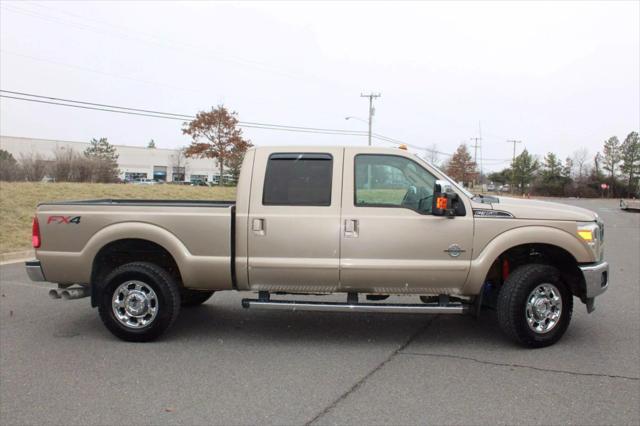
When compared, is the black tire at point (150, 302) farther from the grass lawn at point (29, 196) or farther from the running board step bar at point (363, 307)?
the grass lawn at point (29, 196)

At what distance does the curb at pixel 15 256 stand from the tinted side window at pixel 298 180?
8.06 meters

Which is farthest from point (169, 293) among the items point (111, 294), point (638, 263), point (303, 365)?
point (638, 263)

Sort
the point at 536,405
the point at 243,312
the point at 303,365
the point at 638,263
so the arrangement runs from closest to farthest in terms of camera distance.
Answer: the point at 536,405, the point at 303,365, the point at 243,312, the point at 638,263

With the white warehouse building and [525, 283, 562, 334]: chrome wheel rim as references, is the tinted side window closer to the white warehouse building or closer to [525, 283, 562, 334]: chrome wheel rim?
[525, 283, 562, 334]: chrome wheel rim

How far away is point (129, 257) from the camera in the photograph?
5711 millimetres

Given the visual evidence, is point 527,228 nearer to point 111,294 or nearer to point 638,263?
point 111,294

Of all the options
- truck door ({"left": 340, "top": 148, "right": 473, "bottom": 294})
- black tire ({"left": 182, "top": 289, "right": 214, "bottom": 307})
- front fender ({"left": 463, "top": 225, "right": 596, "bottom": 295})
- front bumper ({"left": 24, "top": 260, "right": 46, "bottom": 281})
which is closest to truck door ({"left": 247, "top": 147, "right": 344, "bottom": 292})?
truck door ({"left": 340, "top": 148, "right": 473, "bottom": 294})

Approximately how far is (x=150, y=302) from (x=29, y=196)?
15.0 meters

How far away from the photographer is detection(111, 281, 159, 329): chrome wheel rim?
531cm

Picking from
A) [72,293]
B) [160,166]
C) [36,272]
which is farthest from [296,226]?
[160,166]

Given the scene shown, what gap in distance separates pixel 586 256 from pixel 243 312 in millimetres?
4024

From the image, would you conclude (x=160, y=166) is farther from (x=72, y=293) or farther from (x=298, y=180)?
(x=298, y=180)

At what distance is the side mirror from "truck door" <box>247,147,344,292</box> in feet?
3.07

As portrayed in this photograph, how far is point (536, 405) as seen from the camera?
3.88 m
